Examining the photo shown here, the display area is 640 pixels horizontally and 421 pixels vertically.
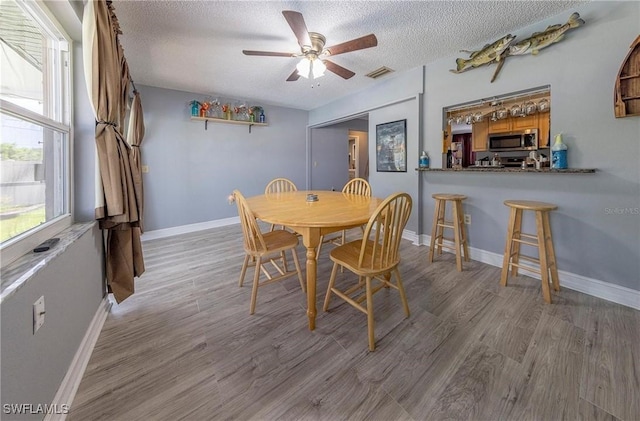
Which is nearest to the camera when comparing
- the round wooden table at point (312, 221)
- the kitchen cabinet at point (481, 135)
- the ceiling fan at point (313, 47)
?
the round wooden table at point (312, 221)

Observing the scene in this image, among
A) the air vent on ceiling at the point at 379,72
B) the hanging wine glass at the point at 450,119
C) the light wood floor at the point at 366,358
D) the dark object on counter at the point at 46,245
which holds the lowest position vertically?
the light wood floor at the point at 366,358

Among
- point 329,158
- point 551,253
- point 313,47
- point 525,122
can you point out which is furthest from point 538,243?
point 329,158

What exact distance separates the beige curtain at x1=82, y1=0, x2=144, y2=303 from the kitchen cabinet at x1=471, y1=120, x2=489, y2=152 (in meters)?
5.48

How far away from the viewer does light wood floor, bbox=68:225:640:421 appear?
1120mm

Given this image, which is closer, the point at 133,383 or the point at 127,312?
the point at 133,383

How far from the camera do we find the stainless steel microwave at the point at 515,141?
157 inches

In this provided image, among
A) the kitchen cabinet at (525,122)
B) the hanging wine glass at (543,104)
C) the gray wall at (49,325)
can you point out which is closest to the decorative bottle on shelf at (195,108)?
the gray wall at (49,325)

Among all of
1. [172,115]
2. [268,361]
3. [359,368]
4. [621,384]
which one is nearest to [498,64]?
[621,384]

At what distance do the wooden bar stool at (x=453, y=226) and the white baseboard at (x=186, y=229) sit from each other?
3.49 metres

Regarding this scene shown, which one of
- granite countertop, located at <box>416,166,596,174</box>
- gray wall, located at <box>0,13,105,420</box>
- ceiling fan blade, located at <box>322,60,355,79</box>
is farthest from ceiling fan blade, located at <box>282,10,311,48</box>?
granite countertop, located at <box>416,166,596,174</box>

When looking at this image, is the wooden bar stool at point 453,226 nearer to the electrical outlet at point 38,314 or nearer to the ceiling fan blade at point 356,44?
the ceiling fan blade at point 356,44

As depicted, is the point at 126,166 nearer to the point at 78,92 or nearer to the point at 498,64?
the point at 78,92

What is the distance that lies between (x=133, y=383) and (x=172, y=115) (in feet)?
12.7

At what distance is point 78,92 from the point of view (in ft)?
5.13
